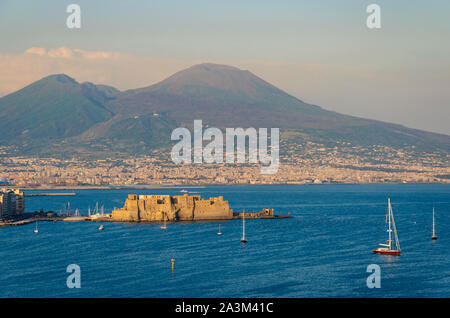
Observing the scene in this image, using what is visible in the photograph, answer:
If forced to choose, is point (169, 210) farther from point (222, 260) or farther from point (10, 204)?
point (222, 260)

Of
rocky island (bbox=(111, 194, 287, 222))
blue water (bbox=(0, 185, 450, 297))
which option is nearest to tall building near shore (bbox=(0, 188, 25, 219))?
blue water (bbox=(0, 185, 450, 297))

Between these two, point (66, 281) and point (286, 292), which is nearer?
point (286, 292)

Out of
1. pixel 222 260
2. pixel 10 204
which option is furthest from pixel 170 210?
pixel 222 260

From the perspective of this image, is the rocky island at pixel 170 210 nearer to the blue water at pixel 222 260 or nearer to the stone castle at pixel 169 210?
the stone castle at pixel 169 210

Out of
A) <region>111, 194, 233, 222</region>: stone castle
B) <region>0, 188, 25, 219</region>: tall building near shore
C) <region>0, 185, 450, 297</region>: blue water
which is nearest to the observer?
<region>0, 185, 450, 297</region>: blue water

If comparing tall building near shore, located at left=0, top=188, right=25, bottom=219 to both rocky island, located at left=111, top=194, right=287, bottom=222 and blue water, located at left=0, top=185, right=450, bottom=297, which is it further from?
rocky island, located at left=111, top=194, right=287, bottom=222
